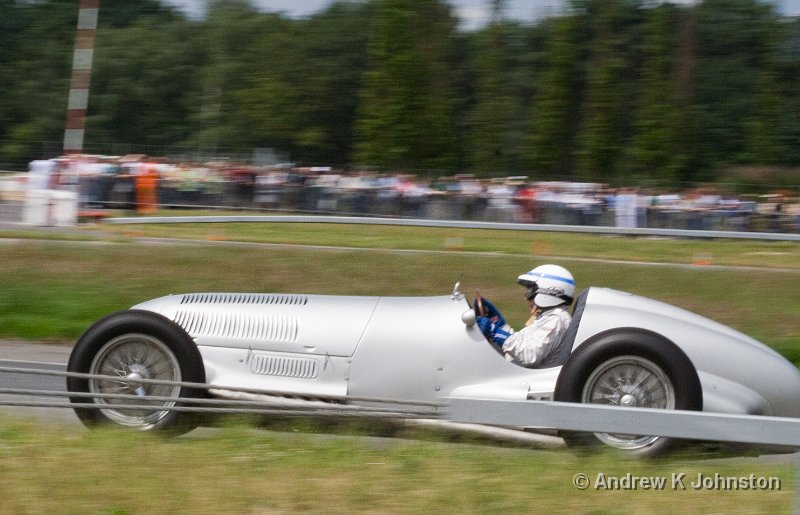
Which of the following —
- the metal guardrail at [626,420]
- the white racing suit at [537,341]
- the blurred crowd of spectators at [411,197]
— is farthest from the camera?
the blurred crowd of spectators at [411,197]

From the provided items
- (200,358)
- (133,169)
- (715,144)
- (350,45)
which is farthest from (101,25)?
(200,358)

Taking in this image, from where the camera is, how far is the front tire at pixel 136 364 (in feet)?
19.3

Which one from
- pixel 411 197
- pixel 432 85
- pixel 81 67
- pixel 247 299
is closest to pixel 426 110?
pixel 432 85

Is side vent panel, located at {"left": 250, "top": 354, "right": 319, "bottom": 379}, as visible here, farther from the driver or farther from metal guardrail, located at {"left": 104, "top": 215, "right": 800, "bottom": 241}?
metal guardrail, located at {"left": 104, "top": 215, "right": 800, "bottom": 241}

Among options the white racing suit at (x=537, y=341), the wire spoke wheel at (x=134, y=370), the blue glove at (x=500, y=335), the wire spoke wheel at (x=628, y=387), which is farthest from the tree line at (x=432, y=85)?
the wire spoke wheel at (x=134, y=370)

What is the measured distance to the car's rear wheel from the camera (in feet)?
18.1

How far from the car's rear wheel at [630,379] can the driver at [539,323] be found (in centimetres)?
38

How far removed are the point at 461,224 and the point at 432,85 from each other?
1882cm

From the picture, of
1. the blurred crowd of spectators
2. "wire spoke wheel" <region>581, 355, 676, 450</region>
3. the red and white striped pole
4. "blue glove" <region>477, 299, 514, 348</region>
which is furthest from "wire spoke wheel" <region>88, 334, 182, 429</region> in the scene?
the blurred crowd of spectators

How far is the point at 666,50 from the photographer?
39469mm

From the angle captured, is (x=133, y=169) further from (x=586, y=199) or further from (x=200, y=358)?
(x=200, y=358)

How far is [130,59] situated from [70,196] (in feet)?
140

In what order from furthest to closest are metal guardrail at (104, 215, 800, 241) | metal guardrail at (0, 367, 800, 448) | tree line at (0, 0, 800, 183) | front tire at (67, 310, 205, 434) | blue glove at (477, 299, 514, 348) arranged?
tree line at (0, 0, 800, 183)
metal guardrail at (104, 215, 800, 241)
blue glove at (477, 299, 514, 348)
front tire at (67, 310, 205, 434)
metal guardrail at (0, 367, 800, 448)

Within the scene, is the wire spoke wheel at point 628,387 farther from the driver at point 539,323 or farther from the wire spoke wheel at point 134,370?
the wire spoke wheel at point 134,370
